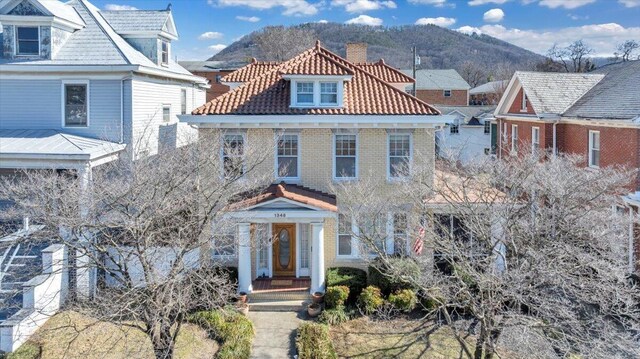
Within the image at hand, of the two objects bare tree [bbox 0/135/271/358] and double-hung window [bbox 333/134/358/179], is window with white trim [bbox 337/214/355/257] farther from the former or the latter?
bare tree [bbox 0/135/271/358]

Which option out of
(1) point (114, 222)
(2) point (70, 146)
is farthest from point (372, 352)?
(2) point (70, 146)

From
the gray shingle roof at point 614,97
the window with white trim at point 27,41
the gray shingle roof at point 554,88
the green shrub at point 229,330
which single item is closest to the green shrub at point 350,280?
the green shrub at point 229,330

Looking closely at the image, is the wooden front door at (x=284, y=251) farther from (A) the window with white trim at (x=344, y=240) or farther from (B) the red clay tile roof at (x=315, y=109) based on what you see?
(B) the red clay tile roof at (x=315, y=109)

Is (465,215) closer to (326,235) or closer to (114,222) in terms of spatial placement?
(326,235)

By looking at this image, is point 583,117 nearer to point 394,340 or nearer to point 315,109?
point 315,109

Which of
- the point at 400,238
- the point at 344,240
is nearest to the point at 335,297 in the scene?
the point at 344,240
